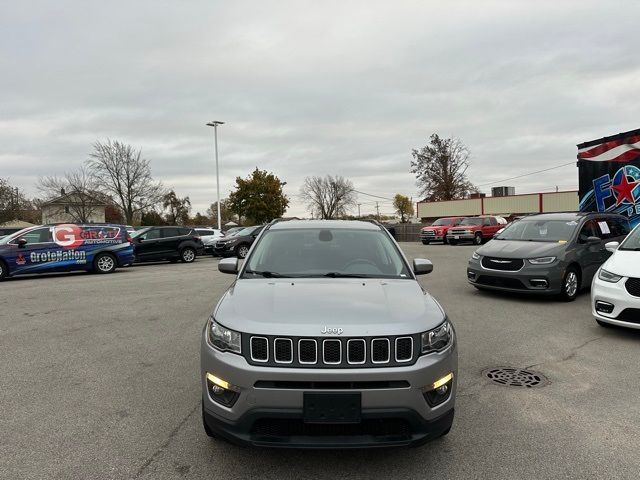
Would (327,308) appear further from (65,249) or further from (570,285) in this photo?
(65,249)

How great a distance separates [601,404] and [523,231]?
6.48 meters

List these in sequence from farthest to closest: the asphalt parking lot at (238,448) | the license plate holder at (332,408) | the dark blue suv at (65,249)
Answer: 1. the dark blue suv at (65,249)
2. the asphalt parking lot at (238,448)
3. the license plate holder at (332,408)

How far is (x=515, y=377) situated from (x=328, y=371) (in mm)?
2934

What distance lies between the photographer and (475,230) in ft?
99.6

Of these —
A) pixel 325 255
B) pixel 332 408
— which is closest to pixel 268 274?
pixel 325 255

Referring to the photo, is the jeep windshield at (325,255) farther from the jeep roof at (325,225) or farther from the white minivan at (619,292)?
the white minivan at (619,292)

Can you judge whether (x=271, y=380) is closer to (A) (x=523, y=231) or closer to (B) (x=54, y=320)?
(B) (x=54, y=320)

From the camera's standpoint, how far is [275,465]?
10.2 ft

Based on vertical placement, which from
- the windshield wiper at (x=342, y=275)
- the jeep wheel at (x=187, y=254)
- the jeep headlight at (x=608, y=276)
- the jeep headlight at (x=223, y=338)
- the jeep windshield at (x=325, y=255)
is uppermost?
the jeep windshield at (x=325, y=255)

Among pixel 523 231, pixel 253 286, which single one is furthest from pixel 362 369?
pixel 523 231

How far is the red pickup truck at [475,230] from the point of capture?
3045 centimetres

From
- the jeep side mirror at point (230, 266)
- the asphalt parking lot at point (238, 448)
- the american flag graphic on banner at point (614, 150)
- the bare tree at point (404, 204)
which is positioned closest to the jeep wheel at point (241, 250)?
the asphalt parking lot at point (238, 448)

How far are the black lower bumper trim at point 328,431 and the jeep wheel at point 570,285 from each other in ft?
23.4

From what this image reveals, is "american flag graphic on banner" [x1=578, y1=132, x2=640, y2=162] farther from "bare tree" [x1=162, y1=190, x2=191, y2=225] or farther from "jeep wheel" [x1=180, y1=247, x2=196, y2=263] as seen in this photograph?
"bare tree" [x1=162, y1=190, x2=191, y2=225]
